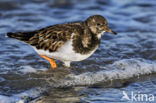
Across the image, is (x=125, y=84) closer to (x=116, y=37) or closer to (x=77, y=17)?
(x=116, y=37)

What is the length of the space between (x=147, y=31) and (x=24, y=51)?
381 centimetres

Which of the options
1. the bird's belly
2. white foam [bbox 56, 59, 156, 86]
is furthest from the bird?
white foam [bbox 56, 59, 156, 86]

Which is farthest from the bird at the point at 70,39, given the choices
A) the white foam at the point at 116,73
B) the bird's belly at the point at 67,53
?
the white foam at the point at 116,73

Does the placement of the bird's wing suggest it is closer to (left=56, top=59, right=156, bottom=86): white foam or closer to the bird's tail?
the bird's tail

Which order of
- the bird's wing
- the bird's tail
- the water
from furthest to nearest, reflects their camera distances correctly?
1. the bird's tail
2. the bird's wing
3. the water

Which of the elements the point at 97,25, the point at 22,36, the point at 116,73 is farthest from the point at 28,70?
the point at 116,73

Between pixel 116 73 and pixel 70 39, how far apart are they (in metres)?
1.41

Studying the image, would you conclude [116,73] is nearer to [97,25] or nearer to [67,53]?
[97,25]

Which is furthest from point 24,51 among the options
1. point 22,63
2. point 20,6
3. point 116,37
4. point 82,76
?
point 20,6

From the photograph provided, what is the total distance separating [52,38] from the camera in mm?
7758

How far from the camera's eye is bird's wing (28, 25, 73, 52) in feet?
24.9

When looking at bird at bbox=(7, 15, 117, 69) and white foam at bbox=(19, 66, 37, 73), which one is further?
white foam at bbox=(19, 66, 37, 73)

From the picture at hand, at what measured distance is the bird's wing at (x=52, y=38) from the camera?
299 inches

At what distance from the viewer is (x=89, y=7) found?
13711 mm
